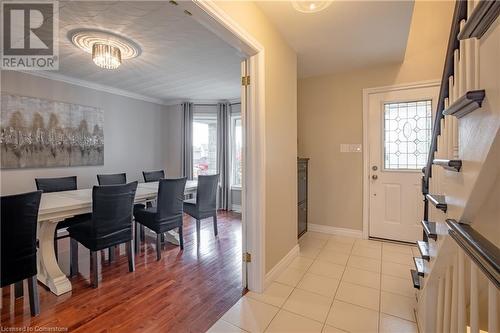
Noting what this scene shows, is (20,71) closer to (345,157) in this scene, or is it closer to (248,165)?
(248,165)

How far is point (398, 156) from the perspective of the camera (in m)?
3.28

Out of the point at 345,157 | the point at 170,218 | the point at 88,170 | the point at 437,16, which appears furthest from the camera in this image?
the point at 88,170

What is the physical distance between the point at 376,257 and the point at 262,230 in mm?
1622

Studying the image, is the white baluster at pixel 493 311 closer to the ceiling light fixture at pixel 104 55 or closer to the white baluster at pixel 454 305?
the white baluster at pixel 454 305

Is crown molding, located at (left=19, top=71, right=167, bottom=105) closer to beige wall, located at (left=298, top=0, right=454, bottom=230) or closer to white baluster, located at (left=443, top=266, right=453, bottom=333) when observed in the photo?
beige wall, located at (left=298, top=0, right=454, bottom=230)

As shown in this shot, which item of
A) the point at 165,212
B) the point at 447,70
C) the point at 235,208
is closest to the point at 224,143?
the point at 235,208

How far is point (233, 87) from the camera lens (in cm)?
447

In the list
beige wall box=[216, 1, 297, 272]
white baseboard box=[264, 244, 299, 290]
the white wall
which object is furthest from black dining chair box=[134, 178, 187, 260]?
the white wall

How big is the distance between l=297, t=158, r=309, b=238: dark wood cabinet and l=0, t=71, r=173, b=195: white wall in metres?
3.13

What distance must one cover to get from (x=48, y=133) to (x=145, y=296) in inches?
119

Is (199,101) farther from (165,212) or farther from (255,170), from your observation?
(255,170)

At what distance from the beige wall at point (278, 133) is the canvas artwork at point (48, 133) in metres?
3.42

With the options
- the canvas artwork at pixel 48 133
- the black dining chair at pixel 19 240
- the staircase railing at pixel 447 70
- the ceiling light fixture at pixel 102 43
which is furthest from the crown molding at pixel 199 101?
the staircase railing at pixel 447 70

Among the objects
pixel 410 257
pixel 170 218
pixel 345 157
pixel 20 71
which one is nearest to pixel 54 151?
pixel 20 71
